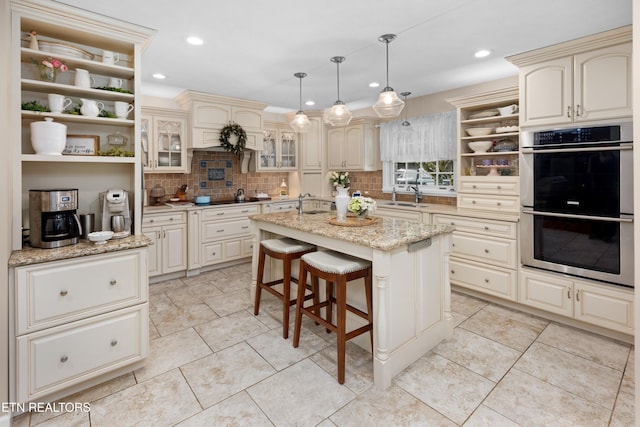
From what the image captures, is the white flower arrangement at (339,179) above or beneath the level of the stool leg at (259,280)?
above

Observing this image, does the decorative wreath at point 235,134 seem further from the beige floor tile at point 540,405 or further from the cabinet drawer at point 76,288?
the beige floor tile at point 540,405

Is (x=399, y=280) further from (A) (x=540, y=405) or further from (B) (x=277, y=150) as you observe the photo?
(B) (x=277, y=150)

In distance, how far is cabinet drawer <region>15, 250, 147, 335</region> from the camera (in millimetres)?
1823

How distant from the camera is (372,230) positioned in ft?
8.22

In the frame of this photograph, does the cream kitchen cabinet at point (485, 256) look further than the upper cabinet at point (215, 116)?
No

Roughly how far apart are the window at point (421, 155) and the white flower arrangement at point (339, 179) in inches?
25.2

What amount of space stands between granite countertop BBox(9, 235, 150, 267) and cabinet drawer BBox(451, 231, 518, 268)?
2.93m

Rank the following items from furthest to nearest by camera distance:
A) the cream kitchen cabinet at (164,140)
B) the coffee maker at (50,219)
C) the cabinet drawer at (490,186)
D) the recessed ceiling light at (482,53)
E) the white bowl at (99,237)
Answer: the cream kitchen cabinet at (164,140) < the cabinet drawer at (490,186) < the recessed ceiling light at (482,53) < the white bowl at (99,237) < the coffee maker at (50,219)

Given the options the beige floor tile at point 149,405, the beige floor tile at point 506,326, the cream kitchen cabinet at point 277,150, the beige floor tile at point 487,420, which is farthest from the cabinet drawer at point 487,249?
the cream kitchen cabinet at point 277,150

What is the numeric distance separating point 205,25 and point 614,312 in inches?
156

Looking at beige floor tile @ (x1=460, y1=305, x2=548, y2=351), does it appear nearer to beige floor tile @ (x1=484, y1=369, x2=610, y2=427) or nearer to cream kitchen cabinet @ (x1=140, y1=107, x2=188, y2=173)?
beige floor tile @ (x1=484, y1=369, x2=610, y2=427)

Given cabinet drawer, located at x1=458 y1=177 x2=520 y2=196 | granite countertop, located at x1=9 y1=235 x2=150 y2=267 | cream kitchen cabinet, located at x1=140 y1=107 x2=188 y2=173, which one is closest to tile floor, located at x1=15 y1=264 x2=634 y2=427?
granite countertop, located at x1=9 y1=235 x2=150 y2=267

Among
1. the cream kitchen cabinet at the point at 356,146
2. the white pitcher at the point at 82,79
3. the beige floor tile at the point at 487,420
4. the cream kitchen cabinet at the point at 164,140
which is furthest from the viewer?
the cream kitchen cabinet at the point at 356,146

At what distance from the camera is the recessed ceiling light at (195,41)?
280 centimetres
